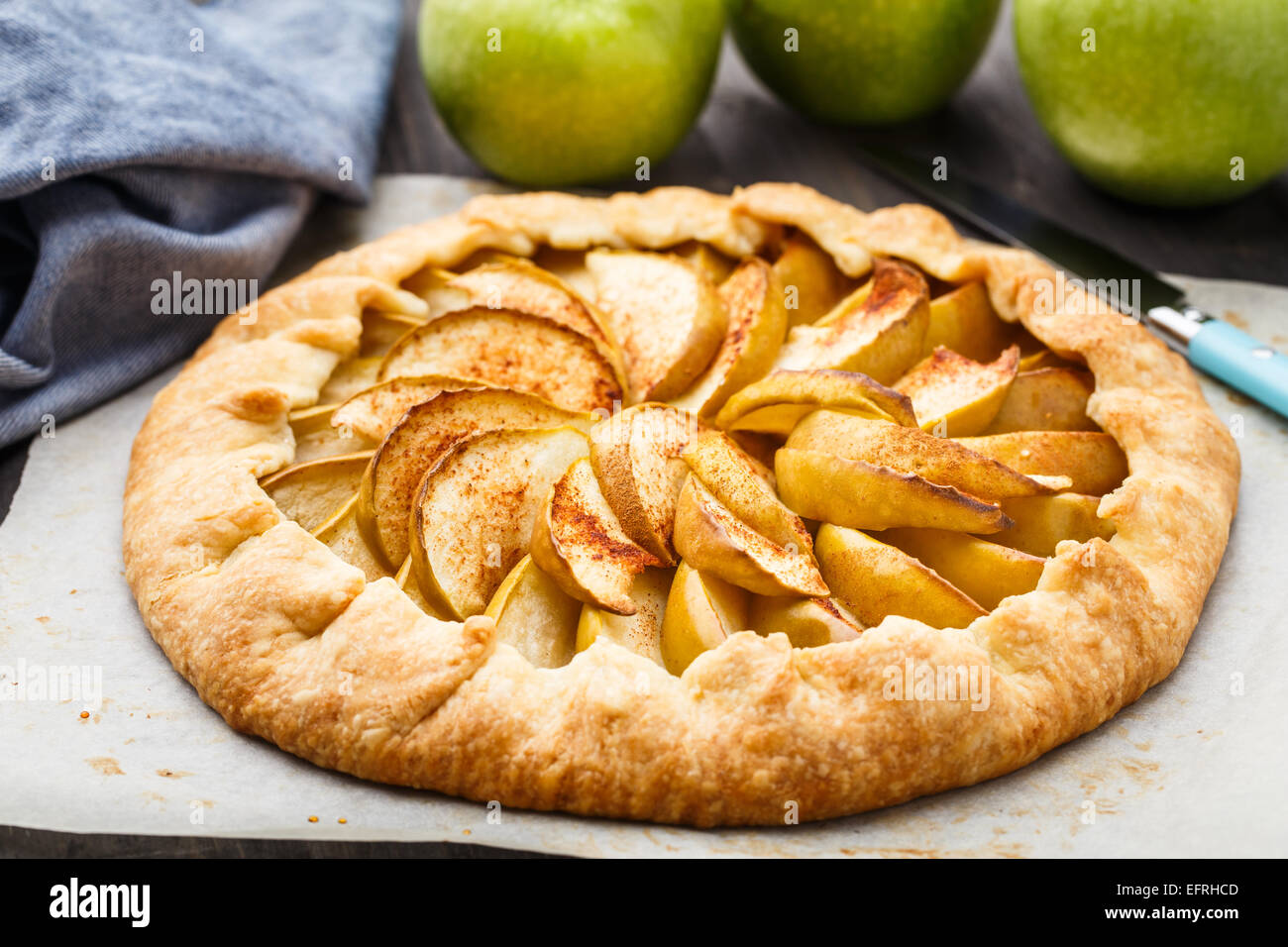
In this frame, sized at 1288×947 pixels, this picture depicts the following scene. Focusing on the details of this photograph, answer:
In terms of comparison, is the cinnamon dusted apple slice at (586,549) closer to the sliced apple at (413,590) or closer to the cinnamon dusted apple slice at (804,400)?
the sliced apple at (413,590)

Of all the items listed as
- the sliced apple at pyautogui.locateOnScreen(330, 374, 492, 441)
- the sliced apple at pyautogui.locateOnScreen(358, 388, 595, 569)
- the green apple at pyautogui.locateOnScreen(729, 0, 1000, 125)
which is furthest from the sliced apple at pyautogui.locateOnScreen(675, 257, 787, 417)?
the green apple at pyautogui.locateOnScreen(729, 0, 1000, 125)

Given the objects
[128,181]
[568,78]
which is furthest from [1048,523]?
[128,181]

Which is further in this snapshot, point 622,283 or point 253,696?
point 622,283

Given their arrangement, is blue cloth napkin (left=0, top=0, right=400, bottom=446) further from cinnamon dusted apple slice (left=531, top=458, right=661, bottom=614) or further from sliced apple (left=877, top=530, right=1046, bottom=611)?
sliced apple (left=877, top=530, right=1046, bottom=611)

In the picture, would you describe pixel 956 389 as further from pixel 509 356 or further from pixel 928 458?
pixel 509 356

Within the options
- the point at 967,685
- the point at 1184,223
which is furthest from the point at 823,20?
the point at 967,685
